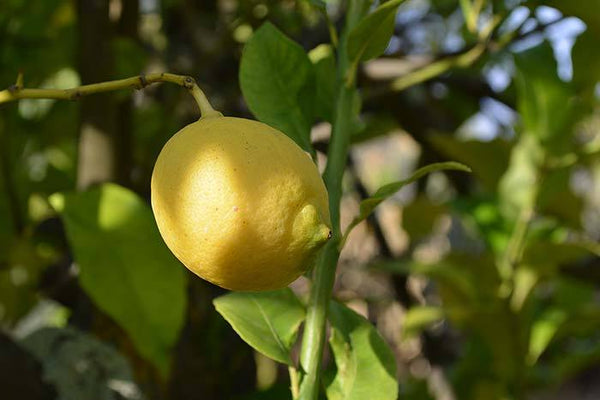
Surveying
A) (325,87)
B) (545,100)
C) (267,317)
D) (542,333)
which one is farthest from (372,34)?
(542,333)

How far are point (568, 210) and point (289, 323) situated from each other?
59 cm

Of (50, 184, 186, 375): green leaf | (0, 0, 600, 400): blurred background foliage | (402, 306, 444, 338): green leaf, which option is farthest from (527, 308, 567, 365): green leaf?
(50, 184, 186, 375): green leaf

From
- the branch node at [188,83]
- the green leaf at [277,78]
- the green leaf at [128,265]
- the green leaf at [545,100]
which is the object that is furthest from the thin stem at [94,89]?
the green leaf at [545,100]

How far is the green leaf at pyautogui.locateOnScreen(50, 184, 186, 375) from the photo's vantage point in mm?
604

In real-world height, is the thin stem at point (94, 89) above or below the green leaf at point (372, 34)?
above

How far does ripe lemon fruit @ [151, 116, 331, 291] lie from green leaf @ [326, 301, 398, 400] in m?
Result: 0.11

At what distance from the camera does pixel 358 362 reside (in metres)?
0.44

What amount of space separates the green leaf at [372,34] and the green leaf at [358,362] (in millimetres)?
138

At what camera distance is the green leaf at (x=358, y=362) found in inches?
16.8

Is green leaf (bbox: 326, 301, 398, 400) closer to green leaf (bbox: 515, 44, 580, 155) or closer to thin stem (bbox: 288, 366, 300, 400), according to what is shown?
thin stem (bbox: 288, 366, 300, 400)

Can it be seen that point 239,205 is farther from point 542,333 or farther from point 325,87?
point 542,333

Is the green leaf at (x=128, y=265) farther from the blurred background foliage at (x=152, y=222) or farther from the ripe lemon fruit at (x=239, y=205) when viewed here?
the ripe lemon fruit at (x=239, y=205)

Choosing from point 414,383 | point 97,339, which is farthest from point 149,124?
point 414,383

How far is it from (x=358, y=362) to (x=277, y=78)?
17cm
